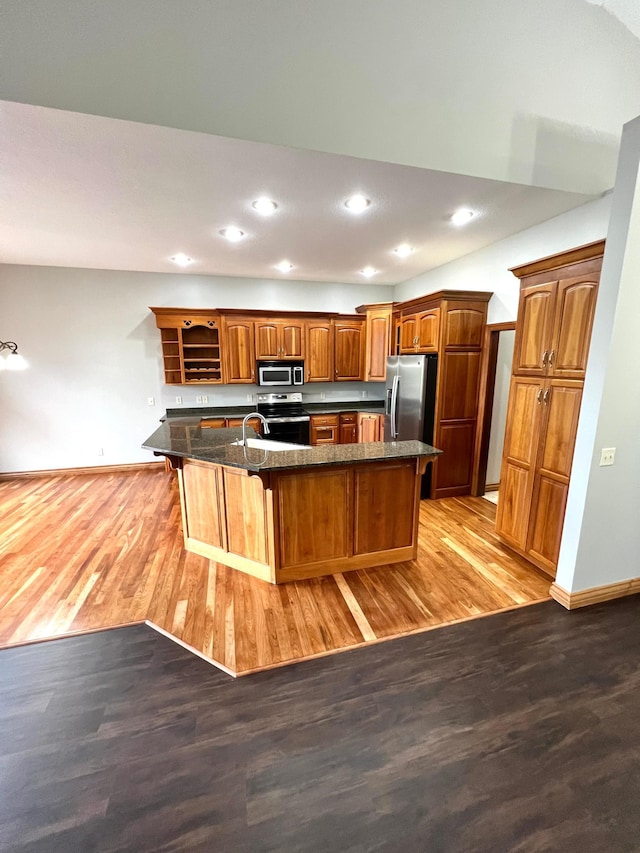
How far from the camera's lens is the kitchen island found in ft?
8.09

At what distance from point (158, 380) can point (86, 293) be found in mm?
1472

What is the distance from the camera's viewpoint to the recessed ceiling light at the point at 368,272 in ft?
15.6

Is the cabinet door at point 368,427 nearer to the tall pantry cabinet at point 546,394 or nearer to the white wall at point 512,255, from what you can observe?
the white wall at point 512,255

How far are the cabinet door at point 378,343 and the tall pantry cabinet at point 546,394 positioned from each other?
2.64 m

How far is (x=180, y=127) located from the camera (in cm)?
188

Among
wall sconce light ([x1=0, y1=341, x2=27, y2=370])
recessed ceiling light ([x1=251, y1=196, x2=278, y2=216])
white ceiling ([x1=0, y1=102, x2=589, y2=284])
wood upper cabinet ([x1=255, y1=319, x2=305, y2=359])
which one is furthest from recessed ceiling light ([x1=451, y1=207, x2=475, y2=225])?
wall sconce light ([x1=0, y1=341, x2=27, y2=370])

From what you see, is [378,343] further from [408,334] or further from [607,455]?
[607,455]

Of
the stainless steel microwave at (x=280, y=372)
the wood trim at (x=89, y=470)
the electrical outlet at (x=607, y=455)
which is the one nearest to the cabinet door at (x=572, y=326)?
the electrical outlet at (x=607, y=455)

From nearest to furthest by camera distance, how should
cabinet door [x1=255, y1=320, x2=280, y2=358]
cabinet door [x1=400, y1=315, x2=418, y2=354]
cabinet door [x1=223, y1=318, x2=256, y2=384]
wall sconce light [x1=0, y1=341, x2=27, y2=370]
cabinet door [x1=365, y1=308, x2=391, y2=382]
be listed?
cabinet door [x1=400, y1=315, x2=418, y2=354]
wall sconce light [x1=0, y1=341, x2=27, y2=370]
cabinet door [x1=223, y1=318, x2=256, y2=384]
cabinet door [x1=255, y1=320, x2=280, y2=358]
cabinet door [x1=365, y1=308, x2=391, y2=382]

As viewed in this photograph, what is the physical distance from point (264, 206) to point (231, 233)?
73 centimetres

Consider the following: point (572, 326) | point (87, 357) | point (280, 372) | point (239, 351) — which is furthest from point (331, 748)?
point (87, 357)

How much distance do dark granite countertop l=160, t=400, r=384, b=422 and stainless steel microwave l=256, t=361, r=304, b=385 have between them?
0.53 metres

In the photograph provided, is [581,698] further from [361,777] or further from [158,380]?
[158,380]

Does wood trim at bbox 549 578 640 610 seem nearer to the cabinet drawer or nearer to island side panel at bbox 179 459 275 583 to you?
island side panel at bbox 179 459 275 583
